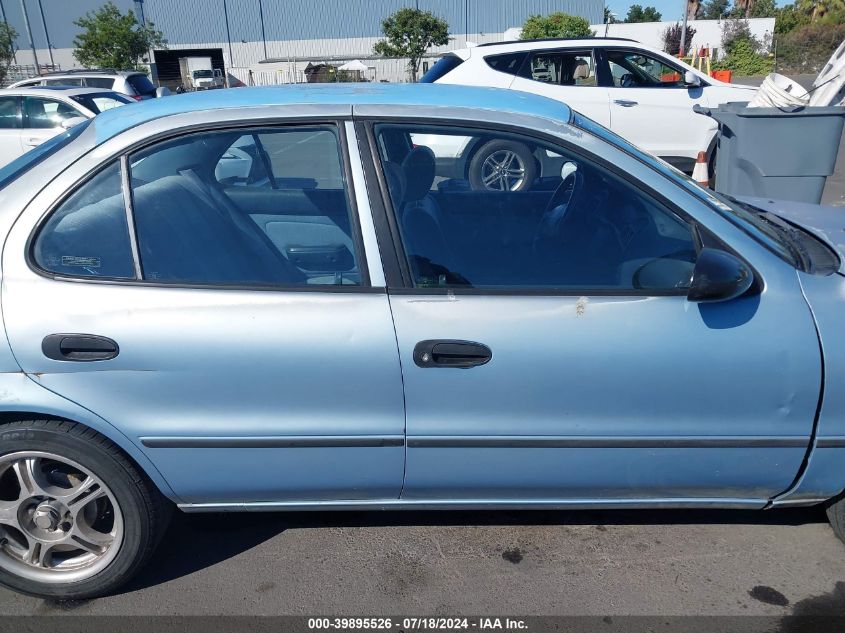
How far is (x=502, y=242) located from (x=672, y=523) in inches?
52.2

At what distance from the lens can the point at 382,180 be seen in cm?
238

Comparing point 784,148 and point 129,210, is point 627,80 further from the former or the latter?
point 129,210

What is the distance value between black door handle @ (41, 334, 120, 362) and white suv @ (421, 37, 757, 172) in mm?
7307

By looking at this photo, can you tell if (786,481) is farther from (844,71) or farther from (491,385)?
(844,71)

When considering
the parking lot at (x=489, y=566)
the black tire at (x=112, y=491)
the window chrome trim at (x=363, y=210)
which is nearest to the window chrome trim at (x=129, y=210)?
the black tire at (x=112, y=491)

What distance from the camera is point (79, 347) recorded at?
2.28m

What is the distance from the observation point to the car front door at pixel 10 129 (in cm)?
1012

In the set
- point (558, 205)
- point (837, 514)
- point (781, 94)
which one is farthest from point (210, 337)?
point (781, 94)

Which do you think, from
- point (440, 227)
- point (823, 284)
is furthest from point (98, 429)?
point (823, 284)

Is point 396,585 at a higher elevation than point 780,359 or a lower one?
lower

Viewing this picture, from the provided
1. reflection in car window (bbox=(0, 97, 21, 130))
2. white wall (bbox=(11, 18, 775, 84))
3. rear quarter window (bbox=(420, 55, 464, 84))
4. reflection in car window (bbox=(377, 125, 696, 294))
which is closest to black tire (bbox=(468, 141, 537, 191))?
reflection in car window (bbox=(377, 125, 696, 294))

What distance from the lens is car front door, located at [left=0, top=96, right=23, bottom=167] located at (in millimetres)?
10125

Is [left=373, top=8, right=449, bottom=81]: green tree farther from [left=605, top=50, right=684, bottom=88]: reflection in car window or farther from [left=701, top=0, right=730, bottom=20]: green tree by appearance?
[left=701, top=0, right=730, bottom=20]: green tree

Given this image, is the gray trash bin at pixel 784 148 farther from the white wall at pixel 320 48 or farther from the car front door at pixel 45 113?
the white wall at pixel 320 48
